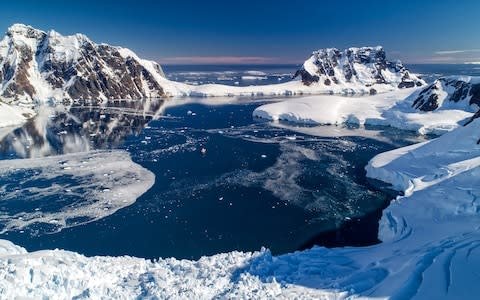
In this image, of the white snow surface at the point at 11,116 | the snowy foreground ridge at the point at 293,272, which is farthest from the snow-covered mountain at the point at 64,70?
the snowy foreground ridge at the point at 293,272

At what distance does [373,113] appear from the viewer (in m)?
62.1

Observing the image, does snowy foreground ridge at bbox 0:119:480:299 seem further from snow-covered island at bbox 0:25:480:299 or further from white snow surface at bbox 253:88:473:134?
white snow surface at bbox 253:88:473:134

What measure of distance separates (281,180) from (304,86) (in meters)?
93.4

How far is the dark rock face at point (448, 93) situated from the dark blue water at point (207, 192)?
461 inches

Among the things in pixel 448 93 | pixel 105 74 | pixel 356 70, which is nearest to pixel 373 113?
pixel 448 93

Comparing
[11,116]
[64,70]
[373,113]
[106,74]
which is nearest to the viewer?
[11,116]

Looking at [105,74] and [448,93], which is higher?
[105,74]

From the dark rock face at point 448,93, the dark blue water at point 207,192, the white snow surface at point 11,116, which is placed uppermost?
the dark rock face at point 448,93

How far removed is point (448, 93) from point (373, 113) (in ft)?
38.7

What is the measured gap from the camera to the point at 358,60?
423 feet

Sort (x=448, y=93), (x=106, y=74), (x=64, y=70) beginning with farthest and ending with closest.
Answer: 1. (x=106, y=74)
2. (x=64, y=70)
3. (x=448, y=93)

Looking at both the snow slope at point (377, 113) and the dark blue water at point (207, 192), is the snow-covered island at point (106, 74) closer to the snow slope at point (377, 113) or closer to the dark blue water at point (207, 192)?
the snow slope at point (377, 113)

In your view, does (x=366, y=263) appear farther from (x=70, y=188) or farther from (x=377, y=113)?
(x=377, y=113)

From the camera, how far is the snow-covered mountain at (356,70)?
120188 mm
